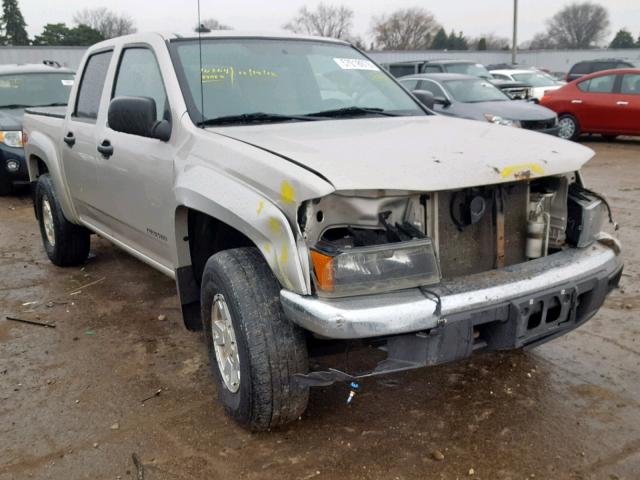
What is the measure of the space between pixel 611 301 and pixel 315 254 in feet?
9.61

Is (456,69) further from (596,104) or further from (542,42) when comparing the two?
(542,42)

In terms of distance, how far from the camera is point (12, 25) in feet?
182

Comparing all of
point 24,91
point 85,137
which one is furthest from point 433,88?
point 85,137

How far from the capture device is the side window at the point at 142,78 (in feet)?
12.0

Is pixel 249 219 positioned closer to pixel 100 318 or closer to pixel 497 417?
pixel 497 417

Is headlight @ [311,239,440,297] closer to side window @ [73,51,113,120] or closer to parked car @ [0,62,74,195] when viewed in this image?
Answer: side window @ [73,51,113,120]

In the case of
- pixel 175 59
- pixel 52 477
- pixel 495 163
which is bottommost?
pixel 52 477

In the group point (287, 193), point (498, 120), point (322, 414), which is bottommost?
point (322, 414)

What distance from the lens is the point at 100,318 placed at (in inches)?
181

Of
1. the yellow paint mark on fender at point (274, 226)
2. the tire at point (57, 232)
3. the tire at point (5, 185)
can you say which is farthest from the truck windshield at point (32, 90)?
the yellow paint mark on fender at point (274, 226)

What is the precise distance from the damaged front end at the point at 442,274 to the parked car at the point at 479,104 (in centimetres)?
783

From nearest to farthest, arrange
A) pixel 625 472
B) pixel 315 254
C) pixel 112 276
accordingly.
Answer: pixel 315 254, pixel 625 472, pixel 112 276

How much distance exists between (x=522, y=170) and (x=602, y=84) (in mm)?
11534

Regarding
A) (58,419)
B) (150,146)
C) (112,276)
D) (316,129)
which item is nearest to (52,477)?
(58,419)
